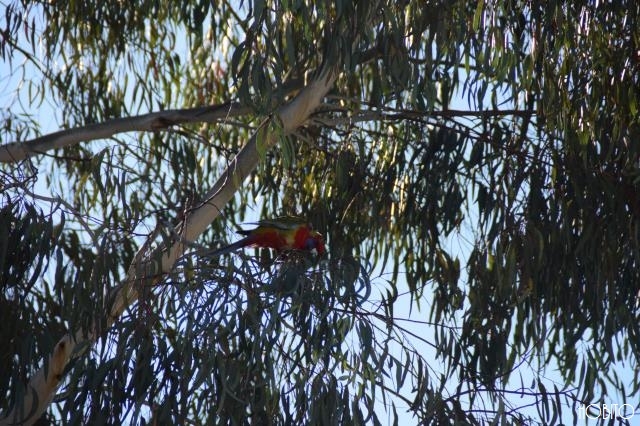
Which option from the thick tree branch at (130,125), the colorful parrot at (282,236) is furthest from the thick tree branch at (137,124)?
the colorful parrot at (282,236)

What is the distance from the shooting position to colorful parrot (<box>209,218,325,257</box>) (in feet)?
15.5

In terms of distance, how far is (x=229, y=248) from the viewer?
14.4 feet

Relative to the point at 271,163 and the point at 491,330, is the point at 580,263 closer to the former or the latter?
the point at 491,330

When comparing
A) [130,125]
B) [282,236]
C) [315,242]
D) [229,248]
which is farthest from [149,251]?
[130,125]

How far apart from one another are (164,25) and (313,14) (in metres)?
1.60

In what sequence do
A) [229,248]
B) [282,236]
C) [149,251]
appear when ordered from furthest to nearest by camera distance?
[282,236], [229,248], [149,251]

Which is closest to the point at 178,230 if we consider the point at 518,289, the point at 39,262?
the point at 39,262

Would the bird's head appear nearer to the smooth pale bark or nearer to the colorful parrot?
the colorful parrot

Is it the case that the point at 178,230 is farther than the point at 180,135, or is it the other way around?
the point at 180,135

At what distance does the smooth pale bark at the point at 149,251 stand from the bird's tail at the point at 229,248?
0.10 meters

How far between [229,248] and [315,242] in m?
0.51

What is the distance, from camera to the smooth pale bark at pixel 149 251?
12.8ft

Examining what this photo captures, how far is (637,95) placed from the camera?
15.1ft

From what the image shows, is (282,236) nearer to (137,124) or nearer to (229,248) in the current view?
(229,248)
